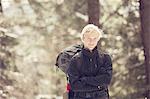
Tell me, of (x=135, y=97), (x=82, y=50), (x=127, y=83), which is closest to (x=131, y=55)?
(x=127, y=83)

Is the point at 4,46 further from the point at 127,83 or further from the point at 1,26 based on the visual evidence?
the point at 127,83

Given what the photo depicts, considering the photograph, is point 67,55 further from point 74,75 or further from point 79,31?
point 79,31

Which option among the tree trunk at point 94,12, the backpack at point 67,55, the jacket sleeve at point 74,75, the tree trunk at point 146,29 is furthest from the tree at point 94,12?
the jacket sleeve at point 74,75

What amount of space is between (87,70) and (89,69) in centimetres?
3

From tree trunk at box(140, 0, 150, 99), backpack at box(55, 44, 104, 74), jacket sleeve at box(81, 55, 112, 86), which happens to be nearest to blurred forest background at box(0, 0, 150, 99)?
tree trunk at box(140, 0, 150, 99)

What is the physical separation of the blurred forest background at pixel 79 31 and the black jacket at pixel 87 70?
5.73 metres

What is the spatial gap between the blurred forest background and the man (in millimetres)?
5734

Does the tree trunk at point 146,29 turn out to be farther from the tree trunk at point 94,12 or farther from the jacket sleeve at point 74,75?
the jacket sleeve at point 74,75

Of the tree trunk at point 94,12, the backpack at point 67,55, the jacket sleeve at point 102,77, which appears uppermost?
the tree trunk at point 94,12

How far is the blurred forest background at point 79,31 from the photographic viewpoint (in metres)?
14.1

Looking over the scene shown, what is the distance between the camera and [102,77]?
21.4ft

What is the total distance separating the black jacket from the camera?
6.50 m

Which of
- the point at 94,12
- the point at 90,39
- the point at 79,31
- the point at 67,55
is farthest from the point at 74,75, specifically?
the point at 79,31

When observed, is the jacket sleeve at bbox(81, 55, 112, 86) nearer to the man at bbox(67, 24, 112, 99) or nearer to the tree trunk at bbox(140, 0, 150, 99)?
the man at bbox(67, 24, 112, 99)
